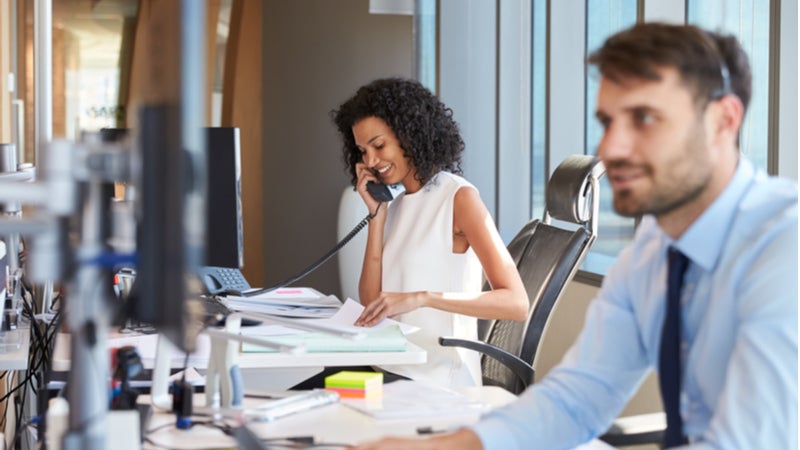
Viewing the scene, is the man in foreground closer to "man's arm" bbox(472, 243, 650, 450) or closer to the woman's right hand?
"man's arm" bbox(472, 243, 650, 450)

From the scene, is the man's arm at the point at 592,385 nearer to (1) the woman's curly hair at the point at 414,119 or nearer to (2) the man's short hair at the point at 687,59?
(2) the man's short hair at the point at 687,59

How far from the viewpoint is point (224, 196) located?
2523mm

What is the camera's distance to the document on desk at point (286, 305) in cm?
283

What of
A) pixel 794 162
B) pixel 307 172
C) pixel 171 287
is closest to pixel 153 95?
pixel 171 287

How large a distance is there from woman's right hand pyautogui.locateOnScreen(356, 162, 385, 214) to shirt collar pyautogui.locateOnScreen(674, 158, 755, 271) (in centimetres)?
178

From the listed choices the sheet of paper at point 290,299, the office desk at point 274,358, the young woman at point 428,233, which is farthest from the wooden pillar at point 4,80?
the office desk at point 274,358

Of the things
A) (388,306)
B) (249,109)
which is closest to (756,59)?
(388,306)

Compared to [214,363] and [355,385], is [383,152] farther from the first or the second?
[214,363]

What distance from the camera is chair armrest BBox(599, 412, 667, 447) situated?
5.70ft

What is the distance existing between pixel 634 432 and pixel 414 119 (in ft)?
4.89

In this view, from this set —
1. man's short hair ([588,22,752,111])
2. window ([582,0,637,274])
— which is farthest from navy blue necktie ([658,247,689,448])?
window ([582,0,637,274])

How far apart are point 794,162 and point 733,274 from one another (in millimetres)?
1965

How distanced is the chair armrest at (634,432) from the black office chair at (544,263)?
858mm

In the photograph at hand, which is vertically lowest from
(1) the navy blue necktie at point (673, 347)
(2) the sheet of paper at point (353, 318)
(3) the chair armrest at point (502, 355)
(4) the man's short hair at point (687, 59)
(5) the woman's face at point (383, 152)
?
(3) the chair armrest at point (502, 355)
